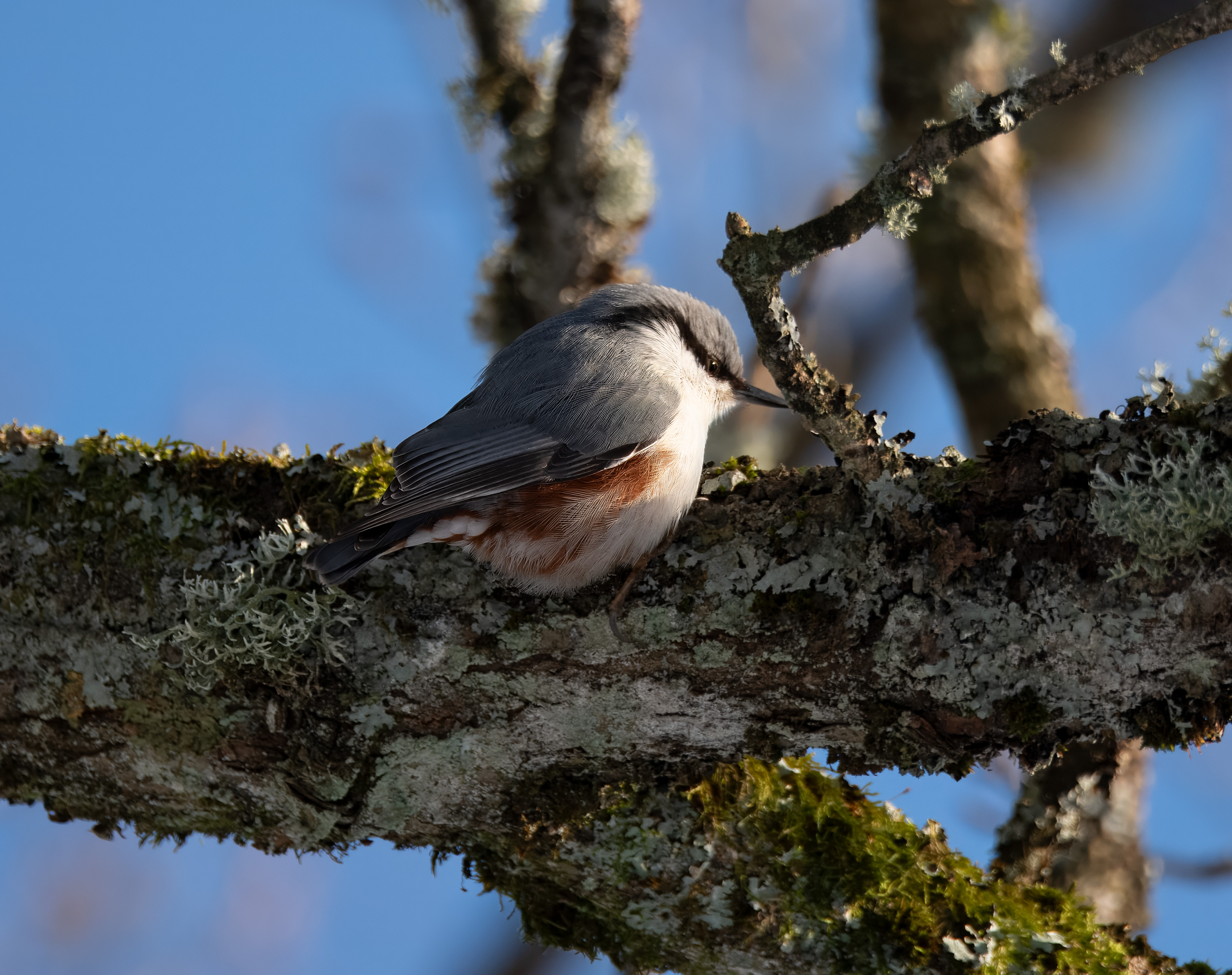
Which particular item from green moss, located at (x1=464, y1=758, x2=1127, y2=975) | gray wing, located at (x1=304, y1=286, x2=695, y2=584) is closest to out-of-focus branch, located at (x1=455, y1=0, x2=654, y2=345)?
gray wing, located at (x1=304, y1=286, x2=695, y2=584)

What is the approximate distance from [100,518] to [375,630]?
78 centimetres

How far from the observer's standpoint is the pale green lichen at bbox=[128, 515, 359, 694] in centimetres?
224

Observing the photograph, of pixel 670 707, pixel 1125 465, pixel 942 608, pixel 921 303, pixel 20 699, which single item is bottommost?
pixel 20 699

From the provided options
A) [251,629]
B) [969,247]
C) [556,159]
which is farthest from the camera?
[556,159]

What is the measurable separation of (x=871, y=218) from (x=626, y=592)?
3.09ft

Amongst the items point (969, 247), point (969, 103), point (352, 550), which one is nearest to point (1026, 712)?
point (969, 103)

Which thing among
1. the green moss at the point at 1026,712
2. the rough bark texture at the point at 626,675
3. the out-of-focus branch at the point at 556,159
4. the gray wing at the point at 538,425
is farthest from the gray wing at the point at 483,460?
the out-of-focus branch at the point at 556,159

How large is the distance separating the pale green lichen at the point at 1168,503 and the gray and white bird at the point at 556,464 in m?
0.92

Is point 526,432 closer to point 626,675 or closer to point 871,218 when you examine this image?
point 626,675

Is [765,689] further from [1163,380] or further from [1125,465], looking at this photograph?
[1163,380]

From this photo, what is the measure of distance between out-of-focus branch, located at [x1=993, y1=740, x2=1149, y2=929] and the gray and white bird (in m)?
1.53

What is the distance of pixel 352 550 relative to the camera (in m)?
2.19

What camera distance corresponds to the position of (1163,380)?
6.50 feet

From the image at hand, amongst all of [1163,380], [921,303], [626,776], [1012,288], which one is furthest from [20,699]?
[1012,288]
